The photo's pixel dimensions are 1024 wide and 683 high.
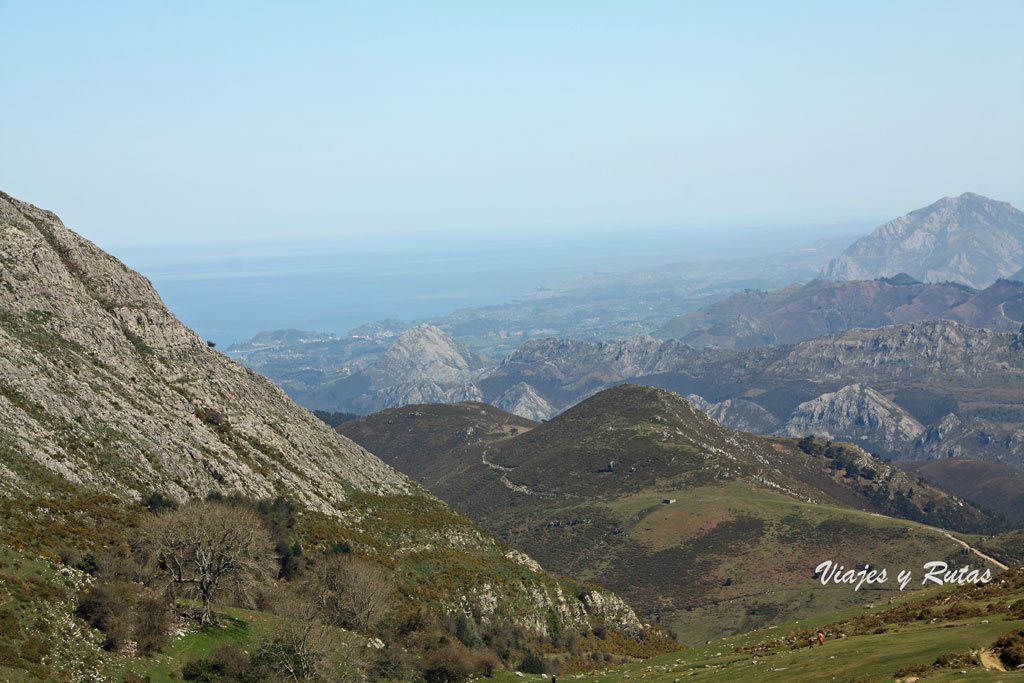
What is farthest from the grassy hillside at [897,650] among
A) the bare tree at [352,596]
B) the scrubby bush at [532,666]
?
the bare tree at [352,596]

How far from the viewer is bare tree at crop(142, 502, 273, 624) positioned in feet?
165

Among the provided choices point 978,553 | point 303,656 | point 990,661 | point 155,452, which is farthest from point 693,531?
point 990,661

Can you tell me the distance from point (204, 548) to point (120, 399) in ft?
91.9

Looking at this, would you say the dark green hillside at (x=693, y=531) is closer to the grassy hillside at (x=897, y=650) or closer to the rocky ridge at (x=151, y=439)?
the rocky ridge at (x=151, y=439)

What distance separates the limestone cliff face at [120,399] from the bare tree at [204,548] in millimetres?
9674

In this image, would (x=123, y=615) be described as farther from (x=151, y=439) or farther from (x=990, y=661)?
(x=990, y=661)

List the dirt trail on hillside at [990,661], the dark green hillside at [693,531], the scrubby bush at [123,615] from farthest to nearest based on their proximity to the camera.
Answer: the dark green hillside at [693,531] < the scrubby bush at [123,615] < the dirt trail on hillside at [990,661]

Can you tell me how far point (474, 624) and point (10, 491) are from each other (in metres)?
37.8

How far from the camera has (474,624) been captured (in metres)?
→ 69.9

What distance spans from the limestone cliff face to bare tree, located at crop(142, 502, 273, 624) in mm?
9674

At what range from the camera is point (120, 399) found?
72.9 m

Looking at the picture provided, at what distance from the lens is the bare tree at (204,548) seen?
50.3 m

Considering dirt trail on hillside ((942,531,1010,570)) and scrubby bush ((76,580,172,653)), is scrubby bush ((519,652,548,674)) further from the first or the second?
dirt trail on hillside ((942,531,1010,570))

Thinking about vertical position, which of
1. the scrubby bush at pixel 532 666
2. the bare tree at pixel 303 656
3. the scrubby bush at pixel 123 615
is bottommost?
the scrubby bush at pixel 532 666
